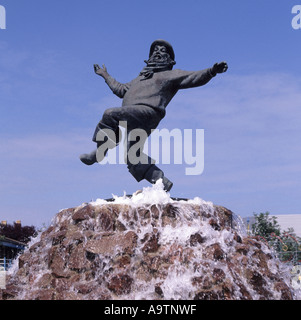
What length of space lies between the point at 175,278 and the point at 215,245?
2.34 feet

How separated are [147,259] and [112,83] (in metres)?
3.76

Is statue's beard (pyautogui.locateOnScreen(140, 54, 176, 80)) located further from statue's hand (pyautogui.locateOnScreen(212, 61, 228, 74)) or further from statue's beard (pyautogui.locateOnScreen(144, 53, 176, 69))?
statue's hand (pyautogui.locateOnScreen(212, 61, 228, 74))

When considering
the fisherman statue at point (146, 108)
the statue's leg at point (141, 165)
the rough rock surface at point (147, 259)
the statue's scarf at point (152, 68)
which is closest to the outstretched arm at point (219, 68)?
the fisherman statue at point (146, 108)

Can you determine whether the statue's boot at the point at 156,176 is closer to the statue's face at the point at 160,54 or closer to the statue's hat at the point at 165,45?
the statue's face at the point at 160,54

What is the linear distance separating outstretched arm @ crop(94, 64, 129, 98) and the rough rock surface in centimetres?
230

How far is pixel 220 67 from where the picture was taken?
724 centimetres

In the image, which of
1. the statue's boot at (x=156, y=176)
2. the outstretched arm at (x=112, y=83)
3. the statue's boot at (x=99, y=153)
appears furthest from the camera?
the outstretched arm at (x=112, y=83)

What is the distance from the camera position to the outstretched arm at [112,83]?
8.18 metres

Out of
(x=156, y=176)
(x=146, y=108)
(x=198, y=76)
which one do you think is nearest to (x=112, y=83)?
(x=146, y=108)

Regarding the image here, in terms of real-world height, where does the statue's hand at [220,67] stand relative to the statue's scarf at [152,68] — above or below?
below

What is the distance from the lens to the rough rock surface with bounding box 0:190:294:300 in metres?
5.57

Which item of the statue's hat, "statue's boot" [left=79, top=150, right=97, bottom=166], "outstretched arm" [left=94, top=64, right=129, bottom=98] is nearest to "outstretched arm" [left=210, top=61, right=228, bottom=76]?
A: the statue's hat

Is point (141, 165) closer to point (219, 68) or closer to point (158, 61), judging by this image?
point (158, 61)
